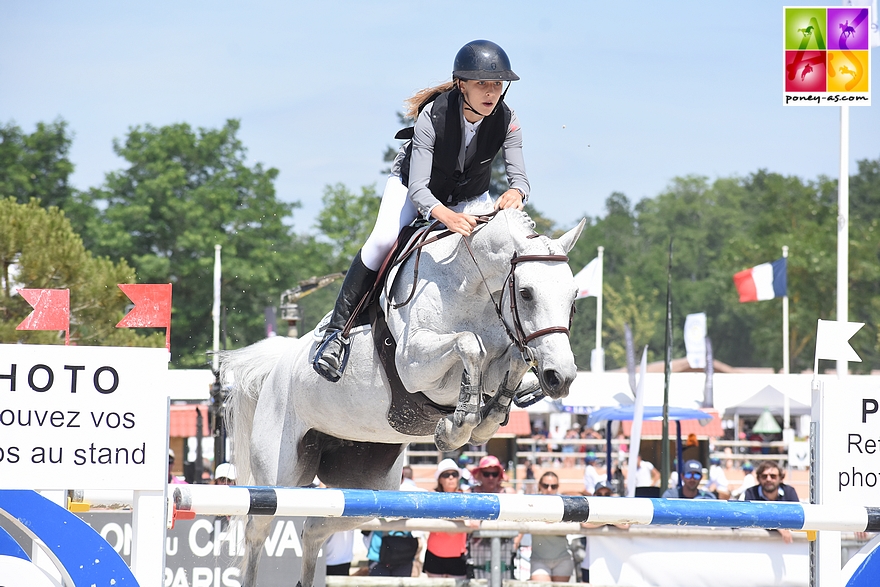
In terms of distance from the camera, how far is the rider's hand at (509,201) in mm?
4086

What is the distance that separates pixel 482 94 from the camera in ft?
13.3

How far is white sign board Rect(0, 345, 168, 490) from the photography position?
9.10 ft

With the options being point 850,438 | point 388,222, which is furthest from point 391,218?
point 850,438

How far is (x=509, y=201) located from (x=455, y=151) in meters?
0.34

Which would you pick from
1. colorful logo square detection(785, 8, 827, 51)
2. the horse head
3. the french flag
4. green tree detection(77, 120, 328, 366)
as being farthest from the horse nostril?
green tree detection(77, 120, 328, 366)

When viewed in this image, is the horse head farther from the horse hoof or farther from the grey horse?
the horse hoof

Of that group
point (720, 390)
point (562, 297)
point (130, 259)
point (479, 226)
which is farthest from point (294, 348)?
point (130, 259)

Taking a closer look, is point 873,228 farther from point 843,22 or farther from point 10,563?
point 10,563

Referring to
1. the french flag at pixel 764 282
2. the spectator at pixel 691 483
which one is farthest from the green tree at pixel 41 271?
the french flag at pixel 764 282

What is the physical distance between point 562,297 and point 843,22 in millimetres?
7330

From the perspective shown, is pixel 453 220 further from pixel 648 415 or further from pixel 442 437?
pixel 648 415

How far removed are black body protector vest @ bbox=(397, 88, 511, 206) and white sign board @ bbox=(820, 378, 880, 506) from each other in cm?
176

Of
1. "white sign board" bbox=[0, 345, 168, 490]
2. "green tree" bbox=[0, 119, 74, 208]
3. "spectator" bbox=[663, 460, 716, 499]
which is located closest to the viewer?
"white sign board" bbox=[0, 345, 168, 490]

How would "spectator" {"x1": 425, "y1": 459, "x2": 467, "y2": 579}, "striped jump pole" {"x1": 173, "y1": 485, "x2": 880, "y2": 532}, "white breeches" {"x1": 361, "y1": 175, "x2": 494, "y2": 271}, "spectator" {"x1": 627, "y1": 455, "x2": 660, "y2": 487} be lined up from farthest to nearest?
"spectator" {"x1": 627, "y1": 455, "x2": 660, "y2": 487} < "spectator" {"x1": 425, "y1": 459, "x2": 467, "y2": 579} < "white breeches" {"x1": 361, "y1": 175, "x2": 494, "y2": 271} < "striped jump pole" {"x1": 173, "y1": 485, "x2": 880, "y2": 532}
